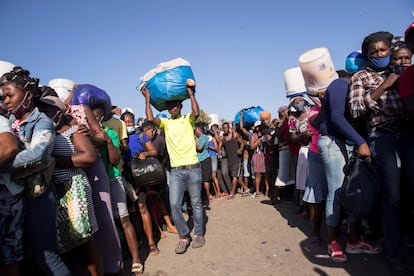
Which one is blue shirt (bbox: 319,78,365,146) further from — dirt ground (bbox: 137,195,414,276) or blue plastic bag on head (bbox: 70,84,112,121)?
blue plastic bag on head (bbox: 70,84,112,121)

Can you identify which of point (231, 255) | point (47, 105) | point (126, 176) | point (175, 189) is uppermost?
point (47, 105)

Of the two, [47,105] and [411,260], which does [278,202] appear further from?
[47,105]

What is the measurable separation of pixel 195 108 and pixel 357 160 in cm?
219

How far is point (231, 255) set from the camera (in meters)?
3.63

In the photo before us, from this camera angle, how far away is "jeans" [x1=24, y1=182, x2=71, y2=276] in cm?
211

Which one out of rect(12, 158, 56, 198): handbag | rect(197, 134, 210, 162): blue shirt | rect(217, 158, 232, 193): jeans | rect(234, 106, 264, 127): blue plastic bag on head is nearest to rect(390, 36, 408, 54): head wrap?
rect(12, 158, 56, 198): handbag

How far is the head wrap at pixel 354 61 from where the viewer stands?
115 inches

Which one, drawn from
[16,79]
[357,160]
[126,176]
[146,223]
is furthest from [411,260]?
[16,79]

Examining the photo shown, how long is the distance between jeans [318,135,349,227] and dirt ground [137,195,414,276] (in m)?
0.49

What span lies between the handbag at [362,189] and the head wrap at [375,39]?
105cm

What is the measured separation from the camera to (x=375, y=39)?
2541 mm

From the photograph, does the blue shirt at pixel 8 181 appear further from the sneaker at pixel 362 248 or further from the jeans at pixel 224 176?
the jeans at pixel 224 176

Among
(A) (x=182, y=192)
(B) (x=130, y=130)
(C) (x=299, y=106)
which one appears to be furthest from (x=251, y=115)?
(A) (x=182, y=192)

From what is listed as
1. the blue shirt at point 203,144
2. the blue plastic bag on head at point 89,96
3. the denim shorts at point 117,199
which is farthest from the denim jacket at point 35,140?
the blue shirt at point 203,144
